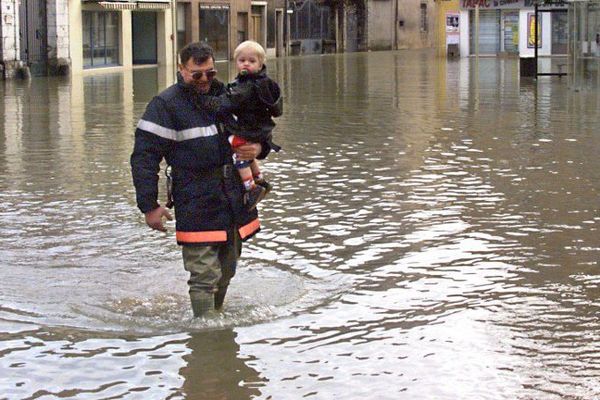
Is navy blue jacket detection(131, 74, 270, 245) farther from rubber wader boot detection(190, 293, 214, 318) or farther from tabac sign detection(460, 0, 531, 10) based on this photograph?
tabac sign detection(460, 0, 531, 10)

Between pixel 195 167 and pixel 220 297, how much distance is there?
82 centimetres

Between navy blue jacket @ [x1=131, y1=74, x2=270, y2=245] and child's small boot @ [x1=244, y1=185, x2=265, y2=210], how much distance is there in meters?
0.05

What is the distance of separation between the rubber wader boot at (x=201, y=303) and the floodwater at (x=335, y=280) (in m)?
0.10

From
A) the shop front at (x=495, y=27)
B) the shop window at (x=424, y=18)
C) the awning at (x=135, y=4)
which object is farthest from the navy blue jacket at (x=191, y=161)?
the shop window at (x=424, y=18)

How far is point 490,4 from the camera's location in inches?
2072

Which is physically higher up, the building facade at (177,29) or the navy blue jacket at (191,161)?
Result: the building facade at (177,29)

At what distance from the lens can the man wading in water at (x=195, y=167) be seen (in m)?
6.60

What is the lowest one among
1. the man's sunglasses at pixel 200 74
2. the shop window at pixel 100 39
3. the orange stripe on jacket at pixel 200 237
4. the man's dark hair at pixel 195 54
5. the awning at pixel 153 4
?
the orange stripe on jacket at pixel 200 237

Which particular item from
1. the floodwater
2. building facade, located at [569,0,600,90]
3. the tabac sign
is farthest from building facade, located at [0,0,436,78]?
the floodwater

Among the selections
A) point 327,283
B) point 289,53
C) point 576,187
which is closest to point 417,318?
point 327,283

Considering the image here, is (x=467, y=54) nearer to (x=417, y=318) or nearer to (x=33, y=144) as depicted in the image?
(x=33, y=144)

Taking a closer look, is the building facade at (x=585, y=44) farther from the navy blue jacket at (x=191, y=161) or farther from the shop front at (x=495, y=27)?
the shop front at (x=495, y=27)

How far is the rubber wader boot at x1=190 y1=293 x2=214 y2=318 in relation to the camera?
6.78 metres

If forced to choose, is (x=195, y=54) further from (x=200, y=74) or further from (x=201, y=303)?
(x=201, y=303)
